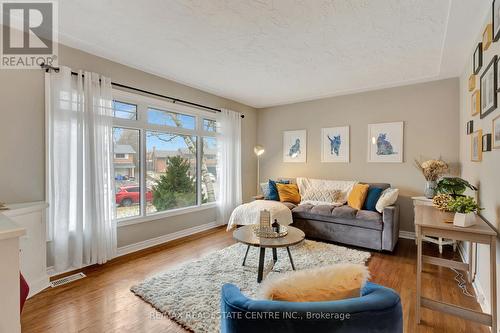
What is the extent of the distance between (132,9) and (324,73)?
102 inches

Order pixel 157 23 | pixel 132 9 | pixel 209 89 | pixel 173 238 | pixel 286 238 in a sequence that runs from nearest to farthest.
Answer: pixel 132 9
pixel 157 23
pixel 286 238
pixel 173 238
pixel 209 89

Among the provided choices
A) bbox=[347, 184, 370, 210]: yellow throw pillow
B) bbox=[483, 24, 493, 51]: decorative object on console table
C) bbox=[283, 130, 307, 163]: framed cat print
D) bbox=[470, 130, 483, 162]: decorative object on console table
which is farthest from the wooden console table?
bbox=[283, 130, 307, 163]: framed cat print

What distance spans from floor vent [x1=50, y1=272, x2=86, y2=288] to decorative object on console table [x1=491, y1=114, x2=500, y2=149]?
3971mm

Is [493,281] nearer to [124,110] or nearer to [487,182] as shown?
[487,182]

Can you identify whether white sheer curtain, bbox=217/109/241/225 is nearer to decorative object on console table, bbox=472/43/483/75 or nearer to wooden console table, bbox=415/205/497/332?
wooden console table, bbox=415/205/497/332

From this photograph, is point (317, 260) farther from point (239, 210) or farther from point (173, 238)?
point (173, 238)

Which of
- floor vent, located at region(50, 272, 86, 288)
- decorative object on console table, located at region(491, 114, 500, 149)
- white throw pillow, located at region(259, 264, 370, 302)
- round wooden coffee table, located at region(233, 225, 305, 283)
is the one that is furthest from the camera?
floor vent, located at region(50, 272, 86, 288)

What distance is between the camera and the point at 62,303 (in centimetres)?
219

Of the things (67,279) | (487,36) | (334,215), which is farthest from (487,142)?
(67,279)

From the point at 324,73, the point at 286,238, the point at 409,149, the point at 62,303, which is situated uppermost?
the point at 324,73

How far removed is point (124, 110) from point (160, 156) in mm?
867

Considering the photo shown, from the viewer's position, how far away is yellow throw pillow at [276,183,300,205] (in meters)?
4.50

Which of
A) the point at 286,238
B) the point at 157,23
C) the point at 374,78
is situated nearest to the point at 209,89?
the point at 157,23

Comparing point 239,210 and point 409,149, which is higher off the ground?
point 409,149
